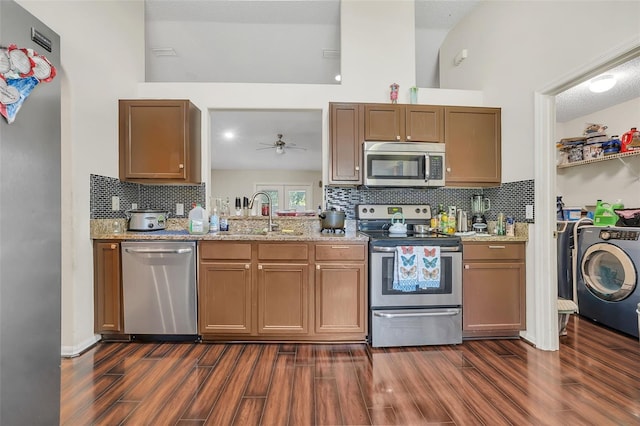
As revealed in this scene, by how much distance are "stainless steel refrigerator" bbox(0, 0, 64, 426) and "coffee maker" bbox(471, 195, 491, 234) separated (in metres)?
3.13

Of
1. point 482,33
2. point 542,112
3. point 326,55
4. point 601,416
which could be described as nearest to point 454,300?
point 601,416

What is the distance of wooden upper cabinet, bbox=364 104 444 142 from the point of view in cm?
269

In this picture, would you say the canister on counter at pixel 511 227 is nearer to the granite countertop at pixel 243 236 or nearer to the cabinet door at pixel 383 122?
the granite countertop at pixel 243 236

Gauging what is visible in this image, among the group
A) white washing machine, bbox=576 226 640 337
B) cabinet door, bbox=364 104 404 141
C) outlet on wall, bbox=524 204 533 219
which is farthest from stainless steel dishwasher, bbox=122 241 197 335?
white washing machine, bbox=576 226 640 337

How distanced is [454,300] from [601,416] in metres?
0.97

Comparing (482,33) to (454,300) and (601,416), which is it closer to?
(454,300)

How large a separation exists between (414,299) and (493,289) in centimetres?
71

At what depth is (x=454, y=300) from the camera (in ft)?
7.60

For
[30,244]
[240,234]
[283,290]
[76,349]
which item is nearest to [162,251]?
[240,234]

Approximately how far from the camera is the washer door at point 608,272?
246cm

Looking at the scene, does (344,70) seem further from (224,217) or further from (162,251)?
(162,251)

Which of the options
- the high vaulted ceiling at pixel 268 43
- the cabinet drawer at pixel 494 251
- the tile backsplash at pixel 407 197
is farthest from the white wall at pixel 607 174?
the cabinet drawer at pixel 494 251

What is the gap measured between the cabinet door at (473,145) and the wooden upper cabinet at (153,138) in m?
2.49

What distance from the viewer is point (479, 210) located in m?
2.94
